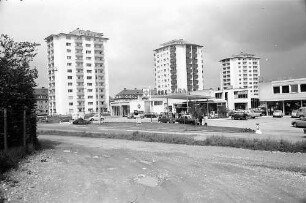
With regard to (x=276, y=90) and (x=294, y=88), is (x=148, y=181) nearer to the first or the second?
(x=294, y=88)

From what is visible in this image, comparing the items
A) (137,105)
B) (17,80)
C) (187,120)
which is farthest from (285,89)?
(17,80)

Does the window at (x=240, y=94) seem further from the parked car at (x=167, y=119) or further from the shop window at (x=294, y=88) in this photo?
the parked car at (x=167, y=119)

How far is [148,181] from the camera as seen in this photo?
877 centimetres

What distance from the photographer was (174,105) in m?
88.8

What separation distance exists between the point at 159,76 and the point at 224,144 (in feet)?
452

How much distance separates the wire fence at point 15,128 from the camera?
1245 centimetres

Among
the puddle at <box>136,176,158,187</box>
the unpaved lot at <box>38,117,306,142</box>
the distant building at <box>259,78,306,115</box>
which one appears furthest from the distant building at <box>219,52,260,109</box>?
the puddle at <box>136,176,158,187</box>

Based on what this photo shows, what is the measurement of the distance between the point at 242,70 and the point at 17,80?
172 m

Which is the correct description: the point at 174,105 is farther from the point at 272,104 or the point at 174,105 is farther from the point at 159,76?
the point at 159,76

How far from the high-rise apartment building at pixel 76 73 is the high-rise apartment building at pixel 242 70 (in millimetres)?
84235

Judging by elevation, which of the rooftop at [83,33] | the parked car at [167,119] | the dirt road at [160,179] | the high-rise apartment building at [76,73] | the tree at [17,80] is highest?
the rooftop at [83,33]

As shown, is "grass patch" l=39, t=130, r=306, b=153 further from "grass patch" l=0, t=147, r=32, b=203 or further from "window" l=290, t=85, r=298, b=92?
"window" l=290, t=85, r=298, b=92

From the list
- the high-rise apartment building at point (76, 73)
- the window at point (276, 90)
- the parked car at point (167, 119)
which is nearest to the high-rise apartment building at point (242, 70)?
the high-rise apartment building at point (76, 73)

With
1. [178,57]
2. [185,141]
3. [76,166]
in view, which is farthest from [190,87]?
[76,166]
